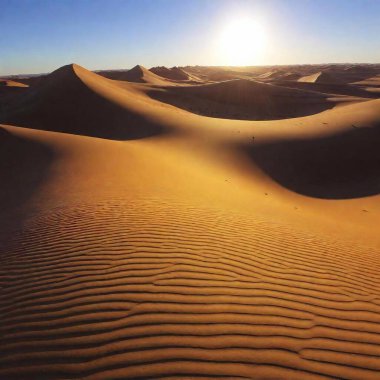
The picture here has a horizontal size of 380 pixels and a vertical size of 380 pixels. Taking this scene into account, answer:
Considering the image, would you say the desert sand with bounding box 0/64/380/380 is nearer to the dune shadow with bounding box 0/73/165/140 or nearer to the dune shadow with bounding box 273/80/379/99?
the dune shadow with bounding box 0/73/165/140

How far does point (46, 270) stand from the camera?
12.7 feet

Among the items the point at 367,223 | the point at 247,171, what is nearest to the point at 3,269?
the point at 367,223

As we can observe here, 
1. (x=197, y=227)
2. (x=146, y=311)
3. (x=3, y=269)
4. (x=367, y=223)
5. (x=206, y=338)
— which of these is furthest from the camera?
(x=367, y=223)

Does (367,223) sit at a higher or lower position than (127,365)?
lower

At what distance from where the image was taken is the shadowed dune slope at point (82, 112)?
18016mm

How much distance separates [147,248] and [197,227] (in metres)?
1.08

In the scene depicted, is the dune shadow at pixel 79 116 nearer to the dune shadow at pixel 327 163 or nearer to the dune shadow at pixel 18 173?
the dune shadow at pixel 18 173

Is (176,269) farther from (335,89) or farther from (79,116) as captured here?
(335,89)

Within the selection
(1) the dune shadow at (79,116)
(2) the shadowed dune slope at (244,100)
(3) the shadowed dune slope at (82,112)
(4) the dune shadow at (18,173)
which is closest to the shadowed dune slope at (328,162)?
(1) the dune shadow at (79,116)

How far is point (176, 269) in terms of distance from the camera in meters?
3.71

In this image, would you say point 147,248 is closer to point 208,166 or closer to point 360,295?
point 360,295

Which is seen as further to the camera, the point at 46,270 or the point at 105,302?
the point at 46,270

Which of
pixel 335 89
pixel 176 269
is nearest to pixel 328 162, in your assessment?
pixel 176 269

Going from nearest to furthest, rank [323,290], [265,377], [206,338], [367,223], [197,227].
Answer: [265,377]
[206,338]
[323,290]
[197,227]
[367,223]
